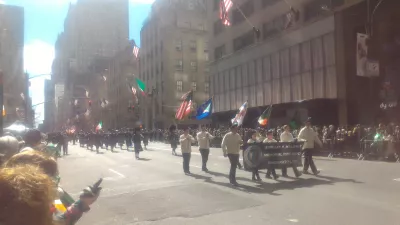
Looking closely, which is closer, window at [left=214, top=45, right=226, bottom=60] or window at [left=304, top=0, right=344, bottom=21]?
window at [left=304, top=0, right=344, bottom=21]

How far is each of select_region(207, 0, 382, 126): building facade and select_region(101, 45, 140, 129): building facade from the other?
21.9 metres

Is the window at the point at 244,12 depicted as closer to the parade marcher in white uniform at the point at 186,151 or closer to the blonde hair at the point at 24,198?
the parade marcher in white uniform at the point at 186,151

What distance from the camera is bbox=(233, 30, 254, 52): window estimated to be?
40281mm

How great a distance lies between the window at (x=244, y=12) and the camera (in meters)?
40.7

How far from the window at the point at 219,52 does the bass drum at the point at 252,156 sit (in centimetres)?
3558

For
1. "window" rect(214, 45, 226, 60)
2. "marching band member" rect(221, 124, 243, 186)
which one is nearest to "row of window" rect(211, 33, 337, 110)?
"window" rect(214, 45, 226, 60)

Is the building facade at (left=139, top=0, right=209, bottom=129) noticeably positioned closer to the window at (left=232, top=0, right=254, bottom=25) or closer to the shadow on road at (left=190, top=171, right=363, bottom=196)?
the window at (left=232, top=0, right=254, bottom=25)

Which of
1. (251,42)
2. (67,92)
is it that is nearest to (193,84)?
(251,42)

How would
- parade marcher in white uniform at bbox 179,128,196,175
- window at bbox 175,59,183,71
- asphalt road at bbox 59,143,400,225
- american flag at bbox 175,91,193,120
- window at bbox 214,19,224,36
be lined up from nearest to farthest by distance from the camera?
asphalt road at bbox 59,143,400,225, parade marcher in white uniform at bbox 179,128,196,175, american flag at bbox 175,91,193,120, window at bbox 214,19,224,36, window at bbox 175,59,183,71

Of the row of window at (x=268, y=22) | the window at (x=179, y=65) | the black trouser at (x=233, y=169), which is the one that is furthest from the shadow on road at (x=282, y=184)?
the window at (x=179, y=65)

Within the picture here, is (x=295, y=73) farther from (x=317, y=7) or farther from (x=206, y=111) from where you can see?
(x=206, y=111)

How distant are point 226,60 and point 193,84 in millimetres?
21537

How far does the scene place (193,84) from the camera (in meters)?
66.4

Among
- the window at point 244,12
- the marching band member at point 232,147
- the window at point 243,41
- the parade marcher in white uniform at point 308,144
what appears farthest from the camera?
the window at point 244,12
